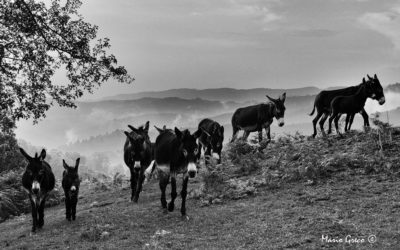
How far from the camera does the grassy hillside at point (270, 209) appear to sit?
10.4 m

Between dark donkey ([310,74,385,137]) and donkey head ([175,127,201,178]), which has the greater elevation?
dark donkey ([310,74,385,137])

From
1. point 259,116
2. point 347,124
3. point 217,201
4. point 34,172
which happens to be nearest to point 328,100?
point 347,124

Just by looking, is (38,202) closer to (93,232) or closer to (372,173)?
(93,232)

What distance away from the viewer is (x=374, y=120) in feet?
57.9

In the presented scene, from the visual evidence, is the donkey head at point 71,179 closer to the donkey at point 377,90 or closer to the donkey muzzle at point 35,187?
the donkey muzzle at point 35,187

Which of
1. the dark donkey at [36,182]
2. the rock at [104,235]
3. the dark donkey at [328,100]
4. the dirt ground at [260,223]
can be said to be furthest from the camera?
the dark donkey at [328,100]

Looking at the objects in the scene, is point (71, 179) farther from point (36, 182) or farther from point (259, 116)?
point (259, 116)

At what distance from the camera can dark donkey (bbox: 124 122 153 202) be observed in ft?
52.5

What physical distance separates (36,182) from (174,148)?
13.8 feet

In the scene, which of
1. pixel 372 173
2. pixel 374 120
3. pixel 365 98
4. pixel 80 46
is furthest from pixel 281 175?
pixel 80 46

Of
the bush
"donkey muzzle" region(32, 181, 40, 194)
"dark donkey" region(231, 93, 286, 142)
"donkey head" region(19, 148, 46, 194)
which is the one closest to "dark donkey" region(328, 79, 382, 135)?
"dark donkey" region(231, 93, 286, 142)

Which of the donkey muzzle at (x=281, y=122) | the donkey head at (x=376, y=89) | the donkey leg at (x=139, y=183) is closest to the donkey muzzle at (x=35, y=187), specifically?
the donkey leg at (x=139, y=183)

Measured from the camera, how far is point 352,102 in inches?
792

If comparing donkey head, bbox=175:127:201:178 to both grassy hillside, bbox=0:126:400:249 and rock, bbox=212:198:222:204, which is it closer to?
grassy hillside, bbox=0:126:400:249
